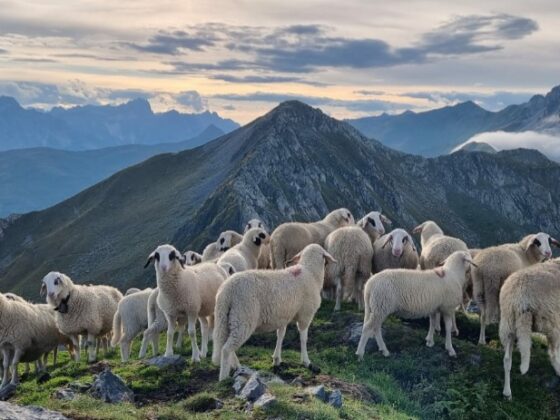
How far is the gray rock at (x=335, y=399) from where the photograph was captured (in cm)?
1243

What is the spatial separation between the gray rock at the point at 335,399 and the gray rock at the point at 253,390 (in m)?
1.41

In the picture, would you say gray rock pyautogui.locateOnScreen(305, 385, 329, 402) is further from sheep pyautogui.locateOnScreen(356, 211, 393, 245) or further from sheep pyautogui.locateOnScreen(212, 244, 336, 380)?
sheep pyautogui.locateOnScreen(356, 211, 393, 245)

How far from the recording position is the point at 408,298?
1752 centimetres

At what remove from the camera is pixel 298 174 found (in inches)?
7490

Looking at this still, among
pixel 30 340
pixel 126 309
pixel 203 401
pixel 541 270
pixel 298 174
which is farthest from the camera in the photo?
pixel 298 174

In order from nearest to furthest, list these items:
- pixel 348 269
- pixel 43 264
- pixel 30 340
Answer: pixel 30 340 < pixel 348 269 < pixel 43 264

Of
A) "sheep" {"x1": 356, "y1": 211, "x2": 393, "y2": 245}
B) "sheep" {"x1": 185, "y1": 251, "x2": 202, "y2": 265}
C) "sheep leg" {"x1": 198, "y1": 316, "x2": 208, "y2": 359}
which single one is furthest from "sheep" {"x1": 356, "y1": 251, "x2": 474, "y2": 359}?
"sheep" {"x1": 185, "y1": 251, "x2": 202, "y2": 265}

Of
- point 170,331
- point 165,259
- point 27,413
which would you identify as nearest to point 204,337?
point 170,331

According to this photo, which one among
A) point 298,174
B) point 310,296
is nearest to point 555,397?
point 310,296

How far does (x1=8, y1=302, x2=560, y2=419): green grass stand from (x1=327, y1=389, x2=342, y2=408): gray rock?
165mm

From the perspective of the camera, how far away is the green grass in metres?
12.4

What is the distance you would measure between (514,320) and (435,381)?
8.72 ft

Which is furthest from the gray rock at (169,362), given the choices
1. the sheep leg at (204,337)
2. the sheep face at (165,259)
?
the sheep face at (165,259)

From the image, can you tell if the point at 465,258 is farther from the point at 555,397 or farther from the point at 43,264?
the point at 43,264
